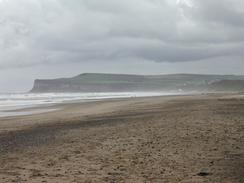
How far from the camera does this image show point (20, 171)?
37.9 feet

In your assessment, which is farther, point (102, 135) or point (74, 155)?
point (102, 135)

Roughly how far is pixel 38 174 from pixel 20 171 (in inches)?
28.6

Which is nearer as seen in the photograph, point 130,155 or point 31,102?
point 130,155

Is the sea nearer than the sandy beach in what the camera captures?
No

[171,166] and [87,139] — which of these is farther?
[87,139]

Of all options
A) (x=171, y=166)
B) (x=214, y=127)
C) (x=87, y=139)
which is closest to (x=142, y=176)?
(x=171, y=166)

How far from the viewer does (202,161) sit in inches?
474

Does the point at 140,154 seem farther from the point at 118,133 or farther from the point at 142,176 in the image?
the point at 118,133

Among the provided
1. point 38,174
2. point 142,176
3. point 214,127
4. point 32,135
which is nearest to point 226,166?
point 142,176

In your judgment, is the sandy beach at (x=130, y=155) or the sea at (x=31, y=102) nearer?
the sandy beach at (x=130, y=155)

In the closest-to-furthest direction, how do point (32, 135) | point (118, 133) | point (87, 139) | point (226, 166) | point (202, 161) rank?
point (226, 166), point (202, 161), point (87, 139), point (118, 133), point (32, 135)

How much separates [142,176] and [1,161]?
15.8ft

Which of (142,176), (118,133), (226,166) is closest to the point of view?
(142,176)

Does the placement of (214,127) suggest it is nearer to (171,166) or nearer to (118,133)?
(118,133)
